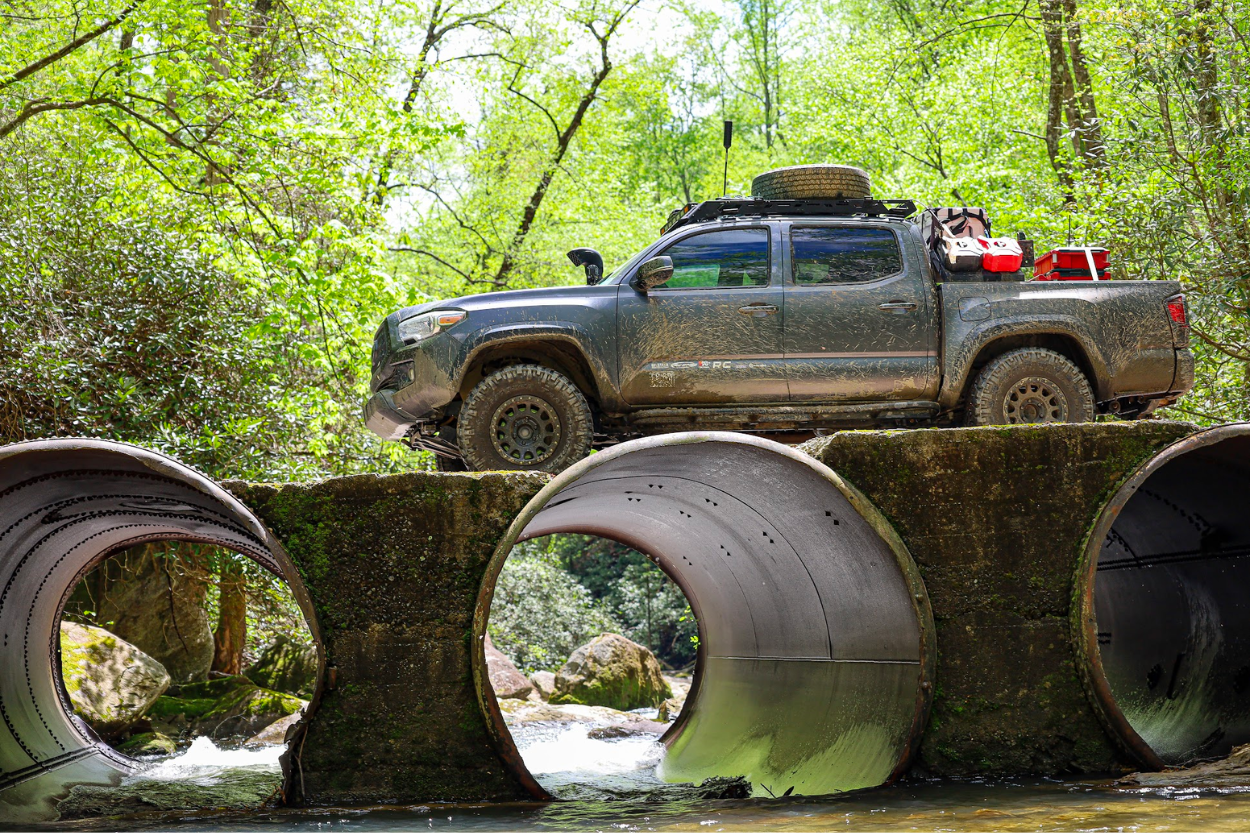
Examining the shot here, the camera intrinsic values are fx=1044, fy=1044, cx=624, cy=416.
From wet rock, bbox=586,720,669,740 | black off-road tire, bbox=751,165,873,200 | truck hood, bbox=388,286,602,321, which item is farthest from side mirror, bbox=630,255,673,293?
wet rock, bbox=586,720,669,740

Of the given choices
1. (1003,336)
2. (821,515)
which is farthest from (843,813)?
(1003,336)

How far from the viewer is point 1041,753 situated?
20.6 ft

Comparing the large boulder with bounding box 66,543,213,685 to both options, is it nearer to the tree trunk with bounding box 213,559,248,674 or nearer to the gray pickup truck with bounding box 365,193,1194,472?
the tree trunk with bounding box 213,559,248,674

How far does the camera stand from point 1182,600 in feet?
25.8

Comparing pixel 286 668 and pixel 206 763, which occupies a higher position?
pixel 286 668

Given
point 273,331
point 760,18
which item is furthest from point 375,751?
point 760,18

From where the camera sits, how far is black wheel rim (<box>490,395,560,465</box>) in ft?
23.7

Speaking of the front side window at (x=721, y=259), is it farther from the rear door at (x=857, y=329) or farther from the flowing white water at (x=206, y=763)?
the flowing white water at (x=206, y=763)

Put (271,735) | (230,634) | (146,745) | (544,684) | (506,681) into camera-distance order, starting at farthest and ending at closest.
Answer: (544,684) < (506,681) < (230,634) < (271,735) < (146,745)

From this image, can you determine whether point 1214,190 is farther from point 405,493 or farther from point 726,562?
point 405,493

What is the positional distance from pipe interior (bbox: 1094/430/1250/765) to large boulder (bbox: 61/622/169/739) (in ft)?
29.7

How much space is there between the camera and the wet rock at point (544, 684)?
16.2m

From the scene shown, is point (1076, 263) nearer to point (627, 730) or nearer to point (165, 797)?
point (627, 730)

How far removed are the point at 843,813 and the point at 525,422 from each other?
3.26 m
